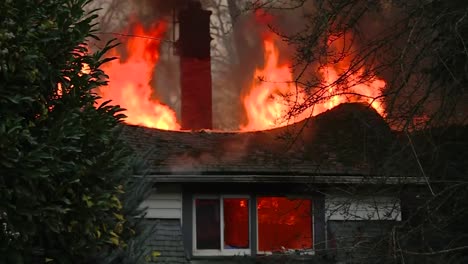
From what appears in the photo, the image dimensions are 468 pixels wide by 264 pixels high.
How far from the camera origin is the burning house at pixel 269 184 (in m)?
9.23

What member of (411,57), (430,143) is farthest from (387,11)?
A: (430,143)

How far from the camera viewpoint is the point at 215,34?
16.4 metres

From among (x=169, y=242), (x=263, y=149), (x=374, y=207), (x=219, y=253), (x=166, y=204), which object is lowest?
(x=219, y=253)

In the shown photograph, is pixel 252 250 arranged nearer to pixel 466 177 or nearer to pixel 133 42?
pixel 466 177

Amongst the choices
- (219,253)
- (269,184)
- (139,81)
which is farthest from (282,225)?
(139,81)

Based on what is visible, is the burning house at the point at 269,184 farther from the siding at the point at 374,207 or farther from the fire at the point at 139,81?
the fire at the point at 139,81

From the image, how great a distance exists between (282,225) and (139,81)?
17.4 feet

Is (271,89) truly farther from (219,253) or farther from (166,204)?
(219,253)

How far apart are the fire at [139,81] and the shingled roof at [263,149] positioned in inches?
47.8

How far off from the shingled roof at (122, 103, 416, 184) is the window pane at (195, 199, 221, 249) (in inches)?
25.7

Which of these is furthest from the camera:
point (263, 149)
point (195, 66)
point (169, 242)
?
point (195, 66)

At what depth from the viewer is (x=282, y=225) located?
12.0 meters

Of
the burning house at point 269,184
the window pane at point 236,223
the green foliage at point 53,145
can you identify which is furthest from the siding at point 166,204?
the green foliage at point 53,145

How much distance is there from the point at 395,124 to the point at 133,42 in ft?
29.5
